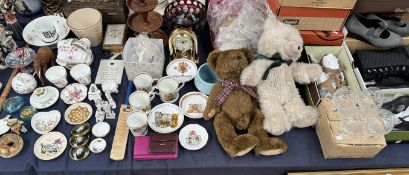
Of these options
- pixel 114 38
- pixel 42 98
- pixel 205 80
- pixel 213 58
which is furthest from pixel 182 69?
pixel 42 98

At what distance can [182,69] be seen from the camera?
4.37 feet

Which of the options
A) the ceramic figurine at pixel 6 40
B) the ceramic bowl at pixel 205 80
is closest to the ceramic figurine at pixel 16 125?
the ceramic figurine at pixel 6 40

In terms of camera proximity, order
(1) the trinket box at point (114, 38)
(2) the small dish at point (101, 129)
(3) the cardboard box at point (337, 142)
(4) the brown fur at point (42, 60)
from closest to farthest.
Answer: (3) the cardboard box at point (337, 142) → (2) the small dish at point (101, 129) → (4) the brown fur at point (42, 60) → (1) the trinket box at point (114, 38)

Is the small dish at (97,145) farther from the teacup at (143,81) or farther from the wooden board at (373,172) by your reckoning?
the wooden board at (373,172)

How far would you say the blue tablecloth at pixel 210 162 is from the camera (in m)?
1.12

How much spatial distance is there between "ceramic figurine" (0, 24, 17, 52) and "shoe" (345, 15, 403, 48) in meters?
1.51

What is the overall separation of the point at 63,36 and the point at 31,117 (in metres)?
0.40

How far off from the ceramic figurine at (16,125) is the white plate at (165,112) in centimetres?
47

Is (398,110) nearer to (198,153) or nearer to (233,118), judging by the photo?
(233,118)

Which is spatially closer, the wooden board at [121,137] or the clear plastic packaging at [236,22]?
the wooden board at [121,137]

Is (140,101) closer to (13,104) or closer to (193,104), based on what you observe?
(193,104)

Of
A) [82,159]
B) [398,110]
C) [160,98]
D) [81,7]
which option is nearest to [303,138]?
[398,110]

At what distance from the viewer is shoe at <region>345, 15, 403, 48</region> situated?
4.65 feet

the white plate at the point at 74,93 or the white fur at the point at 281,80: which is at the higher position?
the white fur at the point at 281,80
